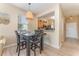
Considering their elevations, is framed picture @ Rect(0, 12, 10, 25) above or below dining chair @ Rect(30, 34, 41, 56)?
above

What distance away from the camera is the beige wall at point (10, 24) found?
1771mm

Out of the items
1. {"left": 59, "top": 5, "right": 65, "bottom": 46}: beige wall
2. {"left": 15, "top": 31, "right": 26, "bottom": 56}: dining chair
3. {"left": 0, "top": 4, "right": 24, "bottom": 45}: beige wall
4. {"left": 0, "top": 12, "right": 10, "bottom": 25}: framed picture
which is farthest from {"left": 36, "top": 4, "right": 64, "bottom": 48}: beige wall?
{"left": 0, "top": 12, "right": 10, "bottom": 25}: framed picture

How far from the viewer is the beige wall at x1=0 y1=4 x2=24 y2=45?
5.81 feet

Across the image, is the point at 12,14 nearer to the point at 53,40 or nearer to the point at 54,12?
the point at 54,12

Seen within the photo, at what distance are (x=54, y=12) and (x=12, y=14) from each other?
0.81 metres

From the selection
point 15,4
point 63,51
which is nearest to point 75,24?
point 63,51

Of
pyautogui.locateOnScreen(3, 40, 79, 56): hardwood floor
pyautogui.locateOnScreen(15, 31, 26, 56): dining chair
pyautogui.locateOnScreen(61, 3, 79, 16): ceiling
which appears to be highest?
pyautogui.locateOnScreen(61, 3, 79, 16): ceiling

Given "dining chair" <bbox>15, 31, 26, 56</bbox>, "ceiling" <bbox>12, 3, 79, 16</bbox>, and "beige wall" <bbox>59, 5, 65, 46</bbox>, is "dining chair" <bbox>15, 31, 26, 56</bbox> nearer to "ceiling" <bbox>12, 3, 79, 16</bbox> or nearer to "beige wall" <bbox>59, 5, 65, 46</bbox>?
"ceiling" <bbox>12, 3, 79, 16</bbox>

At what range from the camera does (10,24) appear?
5.98ft

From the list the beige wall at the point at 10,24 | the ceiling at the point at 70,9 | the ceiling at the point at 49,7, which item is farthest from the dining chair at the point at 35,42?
the ceiling at the point at 70,9

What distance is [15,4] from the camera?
1800 mm

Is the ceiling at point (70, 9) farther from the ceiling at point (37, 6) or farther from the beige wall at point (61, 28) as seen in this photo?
the ceiling at point (37, 6)

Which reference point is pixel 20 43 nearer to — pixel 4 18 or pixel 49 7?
pixel 4 18

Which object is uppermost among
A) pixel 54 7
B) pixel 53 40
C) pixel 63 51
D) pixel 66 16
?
pixel 54 7
